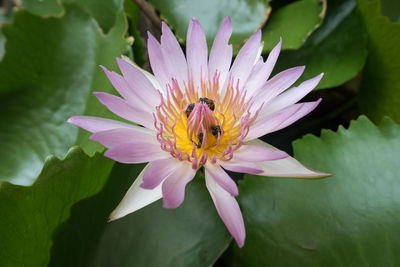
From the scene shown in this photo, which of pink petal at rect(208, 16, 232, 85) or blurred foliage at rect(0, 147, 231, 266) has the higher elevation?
pink petal at rect(208, 16, 232, 85)

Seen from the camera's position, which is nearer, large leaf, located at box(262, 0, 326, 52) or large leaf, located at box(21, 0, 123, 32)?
large leaf, located at box(262, 0, 326, 52)

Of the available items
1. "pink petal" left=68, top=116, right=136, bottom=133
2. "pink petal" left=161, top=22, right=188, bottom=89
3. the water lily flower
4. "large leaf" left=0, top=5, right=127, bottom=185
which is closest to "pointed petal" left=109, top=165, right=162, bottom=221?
the water lily flower

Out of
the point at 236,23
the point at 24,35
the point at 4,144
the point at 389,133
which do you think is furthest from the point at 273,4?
the point at 4,144

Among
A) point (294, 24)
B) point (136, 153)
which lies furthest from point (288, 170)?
point (294, 24)

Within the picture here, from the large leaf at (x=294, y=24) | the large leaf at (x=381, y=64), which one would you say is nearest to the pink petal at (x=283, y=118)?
the large leaf at (x=294, y=24)

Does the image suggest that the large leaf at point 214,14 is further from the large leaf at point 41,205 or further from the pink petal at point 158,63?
the large leaf at point 41,205

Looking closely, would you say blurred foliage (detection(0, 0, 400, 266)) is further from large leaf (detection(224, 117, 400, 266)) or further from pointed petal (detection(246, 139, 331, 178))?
pointed petal (detection(246, 139, 331, 178))
